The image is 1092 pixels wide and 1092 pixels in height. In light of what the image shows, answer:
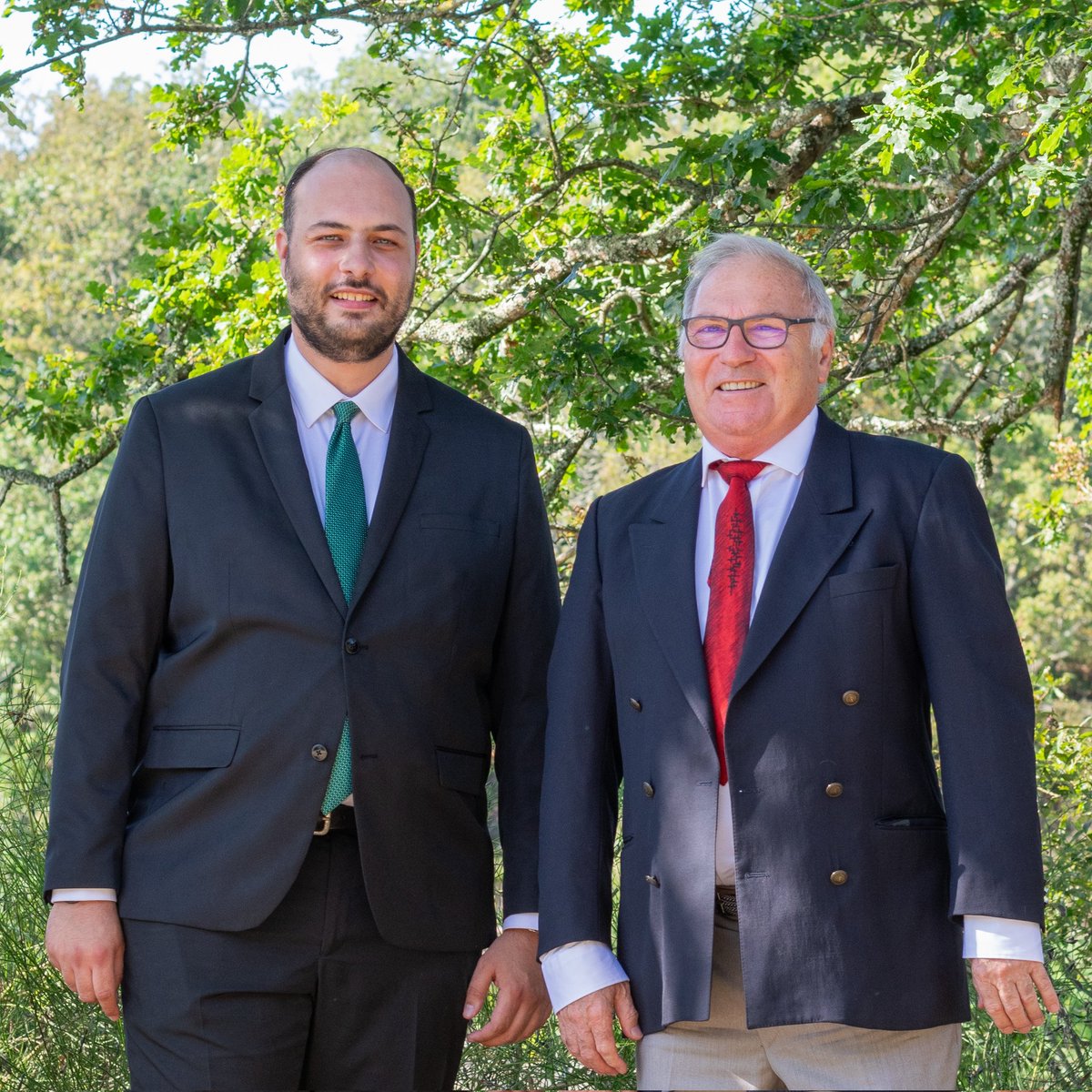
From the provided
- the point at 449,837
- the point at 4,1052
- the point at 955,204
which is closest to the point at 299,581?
the point at 449,837

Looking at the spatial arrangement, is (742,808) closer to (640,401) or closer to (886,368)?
Result: (640,401)

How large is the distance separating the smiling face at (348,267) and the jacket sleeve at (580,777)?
65 centimetres

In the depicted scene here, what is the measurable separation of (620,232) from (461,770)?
450cm

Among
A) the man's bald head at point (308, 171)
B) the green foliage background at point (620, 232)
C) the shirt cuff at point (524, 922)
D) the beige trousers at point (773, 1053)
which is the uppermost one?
the green foliage background at point (620, 232)

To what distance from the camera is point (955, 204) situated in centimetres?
528

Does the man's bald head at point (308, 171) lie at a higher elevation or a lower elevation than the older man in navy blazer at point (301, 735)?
Answer: higher

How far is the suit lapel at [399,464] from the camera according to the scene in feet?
9.21

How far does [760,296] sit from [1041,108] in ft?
7.32

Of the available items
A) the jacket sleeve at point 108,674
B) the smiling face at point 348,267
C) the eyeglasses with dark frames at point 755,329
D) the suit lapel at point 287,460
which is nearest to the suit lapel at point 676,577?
the eyeglasses with dark frames at point 755,329

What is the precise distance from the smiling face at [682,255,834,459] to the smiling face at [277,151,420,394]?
0.64 metres

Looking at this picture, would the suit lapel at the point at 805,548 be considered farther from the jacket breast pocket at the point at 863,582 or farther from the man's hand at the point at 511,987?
the man's hand at the point at 511,987

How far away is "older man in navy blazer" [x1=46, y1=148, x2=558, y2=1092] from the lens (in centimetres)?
267

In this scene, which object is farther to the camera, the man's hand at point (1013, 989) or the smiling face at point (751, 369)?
the smiling face at point (751, 369)

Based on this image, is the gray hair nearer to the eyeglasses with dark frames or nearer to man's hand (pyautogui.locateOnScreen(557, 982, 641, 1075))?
the eyeglasses with dark frames
